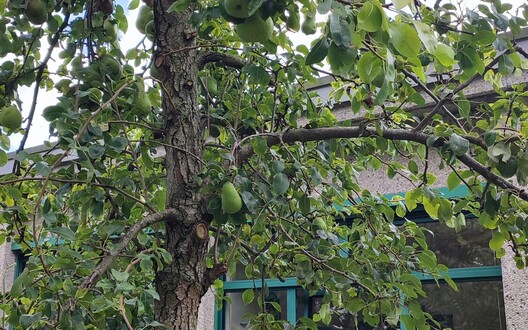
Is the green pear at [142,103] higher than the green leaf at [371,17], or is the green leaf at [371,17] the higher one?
the green pear at [142,103]

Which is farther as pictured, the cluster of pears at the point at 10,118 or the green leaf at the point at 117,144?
the cluster of pears at the point at 10,118

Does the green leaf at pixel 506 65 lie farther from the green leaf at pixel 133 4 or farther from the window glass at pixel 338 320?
the window glass at pixel 338 320

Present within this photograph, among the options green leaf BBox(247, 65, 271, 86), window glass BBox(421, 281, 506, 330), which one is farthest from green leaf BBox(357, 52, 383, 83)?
window glass BBox(421, 281, 506, 330)

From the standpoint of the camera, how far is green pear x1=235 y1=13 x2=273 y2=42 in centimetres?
145

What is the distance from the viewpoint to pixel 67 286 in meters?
1.75

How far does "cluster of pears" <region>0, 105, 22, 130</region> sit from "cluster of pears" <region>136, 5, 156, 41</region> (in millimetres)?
645

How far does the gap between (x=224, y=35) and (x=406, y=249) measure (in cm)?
120

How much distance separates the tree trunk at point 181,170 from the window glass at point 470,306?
2377 mm

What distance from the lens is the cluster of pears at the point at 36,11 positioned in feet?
7.33

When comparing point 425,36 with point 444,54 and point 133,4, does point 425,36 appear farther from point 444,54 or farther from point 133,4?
point 133,4

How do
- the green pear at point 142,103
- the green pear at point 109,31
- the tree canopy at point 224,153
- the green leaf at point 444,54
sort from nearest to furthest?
the green leaf at point 444,54, the tree canopy at point 224,153, the green pear at point 142,103, the green pear at point 109,31

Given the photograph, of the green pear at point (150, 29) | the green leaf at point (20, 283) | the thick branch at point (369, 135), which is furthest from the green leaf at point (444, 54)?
the green pear at point (150, 29)

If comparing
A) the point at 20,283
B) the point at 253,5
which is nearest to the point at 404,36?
the point at 253,5

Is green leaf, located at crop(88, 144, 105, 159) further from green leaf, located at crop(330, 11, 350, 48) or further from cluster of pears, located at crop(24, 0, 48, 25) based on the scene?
green leaf, located at crop(330, 11, 350, 48)
